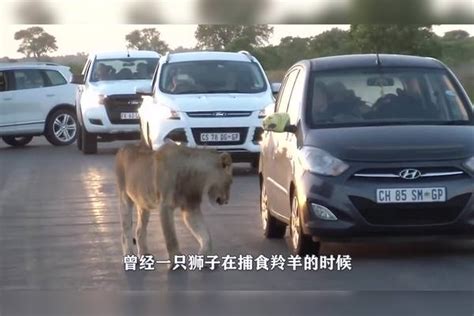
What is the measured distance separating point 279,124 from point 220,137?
22.4 feet

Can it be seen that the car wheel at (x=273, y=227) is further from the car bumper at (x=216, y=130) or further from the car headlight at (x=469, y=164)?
the car bumper at (x=216, y=130)

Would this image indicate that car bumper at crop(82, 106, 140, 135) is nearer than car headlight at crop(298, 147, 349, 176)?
No

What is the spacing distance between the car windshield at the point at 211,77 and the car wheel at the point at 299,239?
7577 millimetres

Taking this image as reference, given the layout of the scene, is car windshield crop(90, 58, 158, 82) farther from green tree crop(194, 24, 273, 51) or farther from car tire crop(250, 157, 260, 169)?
green tree crop(194, 24, 273, 51)

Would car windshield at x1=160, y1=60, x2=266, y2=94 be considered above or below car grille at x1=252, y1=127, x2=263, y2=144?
above

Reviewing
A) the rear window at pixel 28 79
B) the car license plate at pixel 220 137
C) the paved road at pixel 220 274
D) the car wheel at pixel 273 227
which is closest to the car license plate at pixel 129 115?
the rear window at pixel 28 79

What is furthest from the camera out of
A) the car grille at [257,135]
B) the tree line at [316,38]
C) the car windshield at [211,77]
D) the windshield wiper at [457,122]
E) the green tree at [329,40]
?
the car windshield at [211,77]

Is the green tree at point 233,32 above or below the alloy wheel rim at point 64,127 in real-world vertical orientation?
above

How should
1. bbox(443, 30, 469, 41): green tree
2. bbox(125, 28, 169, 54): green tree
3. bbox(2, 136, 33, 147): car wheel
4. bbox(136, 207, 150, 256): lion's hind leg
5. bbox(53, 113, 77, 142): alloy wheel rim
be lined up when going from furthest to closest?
bbox(2, 136, 33, 147): car wheel, bbox(53, 113, 77, 142): alloy wheel rim, bbox(136, 207, 150, 256): lion's hind leg, bbox(125, 28, 169, 54): green tree, bbox(443, 30, 469, 41): green tree

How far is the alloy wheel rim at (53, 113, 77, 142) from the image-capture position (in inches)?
929

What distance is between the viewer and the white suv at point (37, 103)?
22969mm

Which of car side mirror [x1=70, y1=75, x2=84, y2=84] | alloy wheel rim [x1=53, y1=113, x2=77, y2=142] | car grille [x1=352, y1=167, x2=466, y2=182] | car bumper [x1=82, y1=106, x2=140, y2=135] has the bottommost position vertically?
alloy wheel rim [x1=53, y1=113, x2=77, y2=142]

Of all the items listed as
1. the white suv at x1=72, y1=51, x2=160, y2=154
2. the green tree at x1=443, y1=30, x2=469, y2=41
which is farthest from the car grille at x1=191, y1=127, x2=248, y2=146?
the green tree at x1=443, y1=30, x2=469, y2=41

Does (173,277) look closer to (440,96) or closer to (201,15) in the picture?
(440,96)
